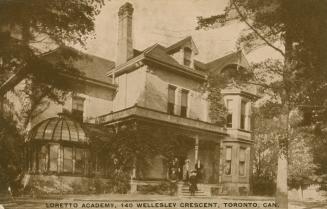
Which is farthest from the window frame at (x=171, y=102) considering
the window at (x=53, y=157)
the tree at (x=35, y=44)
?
the tree at (x=35, y=44)

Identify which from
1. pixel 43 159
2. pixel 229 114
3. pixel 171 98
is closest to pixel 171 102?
pixel 171 98

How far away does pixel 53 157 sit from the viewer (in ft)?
29.8

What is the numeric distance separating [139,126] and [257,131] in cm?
248

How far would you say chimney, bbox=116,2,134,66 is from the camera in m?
6.98

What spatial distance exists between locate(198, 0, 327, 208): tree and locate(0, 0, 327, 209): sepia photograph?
0.02m

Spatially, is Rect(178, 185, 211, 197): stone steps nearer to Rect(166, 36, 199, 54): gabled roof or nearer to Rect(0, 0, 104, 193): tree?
Rect(166, 36, 199, 54): gabled roof

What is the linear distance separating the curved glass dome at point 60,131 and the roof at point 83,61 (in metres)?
1.03

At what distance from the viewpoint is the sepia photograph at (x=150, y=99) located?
7.07 metres

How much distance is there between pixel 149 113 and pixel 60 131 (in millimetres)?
1889

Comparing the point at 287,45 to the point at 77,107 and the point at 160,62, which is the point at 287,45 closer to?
the point at 160,62

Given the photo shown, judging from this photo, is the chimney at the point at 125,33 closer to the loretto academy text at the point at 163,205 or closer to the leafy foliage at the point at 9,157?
the leafy foliage at the point at 9,157

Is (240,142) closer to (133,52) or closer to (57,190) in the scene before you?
(133,52)

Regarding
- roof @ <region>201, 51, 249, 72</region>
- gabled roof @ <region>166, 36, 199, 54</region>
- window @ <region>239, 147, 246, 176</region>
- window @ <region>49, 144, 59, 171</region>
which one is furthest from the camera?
window @ <region>49, 144, 59, 171</region>

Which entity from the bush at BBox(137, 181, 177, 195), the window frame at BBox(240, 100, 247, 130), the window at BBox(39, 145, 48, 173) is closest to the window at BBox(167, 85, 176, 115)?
the window frame at BBox(240, 100, 247, 130)
